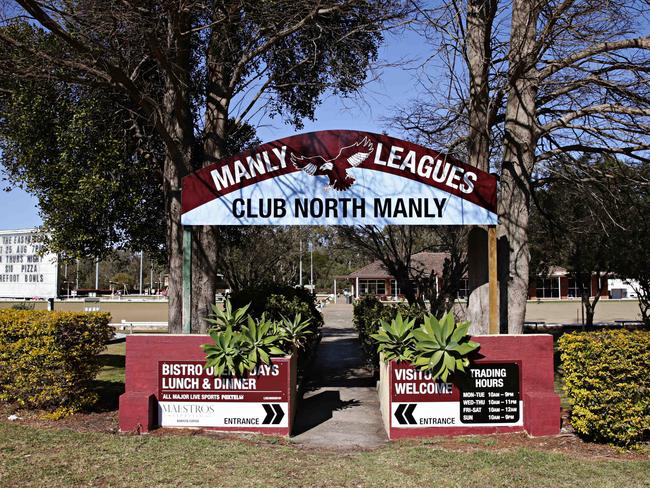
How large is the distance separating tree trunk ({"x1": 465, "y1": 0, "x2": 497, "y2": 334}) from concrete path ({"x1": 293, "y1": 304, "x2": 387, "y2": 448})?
2395mm

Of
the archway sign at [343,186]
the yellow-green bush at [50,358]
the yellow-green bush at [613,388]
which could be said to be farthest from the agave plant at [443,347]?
the yellow-green bush at [50,358]

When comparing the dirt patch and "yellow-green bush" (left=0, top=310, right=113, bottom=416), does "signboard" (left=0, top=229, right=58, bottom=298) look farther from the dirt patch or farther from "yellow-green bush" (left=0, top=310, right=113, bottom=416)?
the dirt patch

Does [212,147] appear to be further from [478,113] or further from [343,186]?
[478,113]

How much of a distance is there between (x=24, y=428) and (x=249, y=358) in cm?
322

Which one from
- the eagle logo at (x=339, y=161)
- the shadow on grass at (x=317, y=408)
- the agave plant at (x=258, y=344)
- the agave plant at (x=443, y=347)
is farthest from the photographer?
the eagle logo at (x=339, y=161)

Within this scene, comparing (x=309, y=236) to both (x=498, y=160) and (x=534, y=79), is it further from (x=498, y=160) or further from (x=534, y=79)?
(x=534, y=79)

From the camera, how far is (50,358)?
9.11 meters

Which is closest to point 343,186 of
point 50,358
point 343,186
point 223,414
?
point 343,186

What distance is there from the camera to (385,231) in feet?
57.4

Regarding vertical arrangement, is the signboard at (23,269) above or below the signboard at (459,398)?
above

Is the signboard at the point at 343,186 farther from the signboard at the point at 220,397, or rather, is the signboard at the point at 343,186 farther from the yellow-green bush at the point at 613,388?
the yellow-green bush at the point at 613,388

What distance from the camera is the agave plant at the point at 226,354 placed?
8.52 metres

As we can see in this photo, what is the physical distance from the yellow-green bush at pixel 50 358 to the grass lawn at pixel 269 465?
118 centimetres

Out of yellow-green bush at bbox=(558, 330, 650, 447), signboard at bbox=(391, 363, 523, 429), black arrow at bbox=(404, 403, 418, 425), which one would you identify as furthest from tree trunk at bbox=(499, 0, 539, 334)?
black arrow at bbox=(404, 403, 418, 425)
